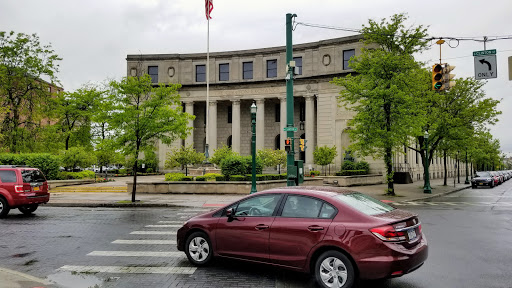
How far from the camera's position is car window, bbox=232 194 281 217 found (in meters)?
6.59

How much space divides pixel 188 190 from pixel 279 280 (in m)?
19.0

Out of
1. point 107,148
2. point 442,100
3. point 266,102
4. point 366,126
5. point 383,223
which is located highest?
point 266,102

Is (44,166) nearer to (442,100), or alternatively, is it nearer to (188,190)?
(188,190)

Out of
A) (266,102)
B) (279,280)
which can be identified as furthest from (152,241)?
(266,102)

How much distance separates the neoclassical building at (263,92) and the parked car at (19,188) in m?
29.6

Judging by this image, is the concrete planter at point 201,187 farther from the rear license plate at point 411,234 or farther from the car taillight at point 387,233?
the car taillight at point 387,233

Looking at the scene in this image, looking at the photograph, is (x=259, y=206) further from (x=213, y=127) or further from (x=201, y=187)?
(x=213, y=127)

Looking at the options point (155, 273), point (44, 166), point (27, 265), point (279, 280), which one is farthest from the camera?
point (44, 166)

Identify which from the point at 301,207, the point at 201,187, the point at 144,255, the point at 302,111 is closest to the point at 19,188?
the point at 144,255

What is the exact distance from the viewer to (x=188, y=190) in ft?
80.9

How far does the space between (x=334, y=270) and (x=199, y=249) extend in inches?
107

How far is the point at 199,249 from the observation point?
23.6ft

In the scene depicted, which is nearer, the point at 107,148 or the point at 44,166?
the point at 107,148

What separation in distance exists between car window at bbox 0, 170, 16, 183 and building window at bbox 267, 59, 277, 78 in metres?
38.4
